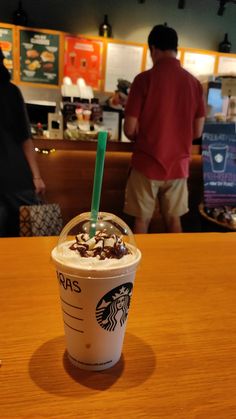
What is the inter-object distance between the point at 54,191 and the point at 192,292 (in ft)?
7.03

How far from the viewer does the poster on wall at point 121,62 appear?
15.4 feet

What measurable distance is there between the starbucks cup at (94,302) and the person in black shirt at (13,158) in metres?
1.55

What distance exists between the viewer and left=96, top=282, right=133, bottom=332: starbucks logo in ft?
1.73

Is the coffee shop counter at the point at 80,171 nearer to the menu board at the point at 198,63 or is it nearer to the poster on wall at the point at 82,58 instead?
the poster on wall at the point at 82,58

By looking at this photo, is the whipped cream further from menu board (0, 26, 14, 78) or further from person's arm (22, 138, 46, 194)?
menu board (0, 26, 14, 78)

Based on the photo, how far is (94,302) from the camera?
521 millimetres

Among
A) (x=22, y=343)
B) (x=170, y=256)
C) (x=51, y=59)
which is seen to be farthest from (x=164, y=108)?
(x=51, y=59)

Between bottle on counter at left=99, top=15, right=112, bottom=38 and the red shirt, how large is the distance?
112 inches

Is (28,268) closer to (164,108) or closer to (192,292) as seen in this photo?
(192,292)

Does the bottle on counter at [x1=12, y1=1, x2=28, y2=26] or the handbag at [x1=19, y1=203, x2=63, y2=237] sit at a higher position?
the bottle on counter at [x1=12, y1=1, x2=28, y2=26]

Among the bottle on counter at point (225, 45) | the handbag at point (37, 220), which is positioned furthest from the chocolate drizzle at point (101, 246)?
the bottle on counter at point (225, 45)

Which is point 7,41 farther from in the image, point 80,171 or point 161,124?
point 161,124

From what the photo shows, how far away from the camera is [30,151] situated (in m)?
2.10

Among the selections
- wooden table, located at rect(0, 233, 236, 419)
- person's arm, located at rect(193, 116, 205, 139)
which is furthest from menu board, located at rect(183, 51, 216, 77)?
wooden table, located at rect(0, 233, 236, 419)
